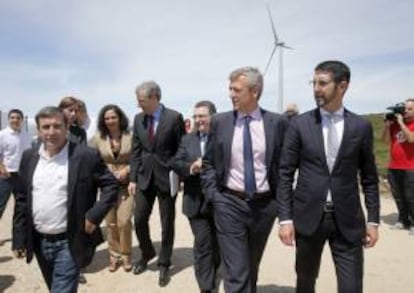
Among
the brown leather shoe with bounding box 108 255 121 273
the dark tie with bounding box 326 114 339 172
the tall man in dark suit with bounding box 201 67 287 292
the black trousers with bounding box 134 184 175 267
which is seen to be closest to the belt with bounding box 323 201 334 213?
the dark tie with bounding box 326 114 339 172

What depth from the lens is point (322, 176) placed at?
13.1 ft

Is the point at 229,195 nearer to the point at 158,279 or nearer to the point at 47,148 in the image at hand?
the point at 47,148

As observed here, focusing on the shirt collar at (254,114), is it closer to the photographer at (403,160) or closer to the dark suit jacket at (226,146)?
the dark suit jacket at (226,146)

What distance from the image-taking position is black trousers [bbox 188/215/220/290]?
5.46 metres

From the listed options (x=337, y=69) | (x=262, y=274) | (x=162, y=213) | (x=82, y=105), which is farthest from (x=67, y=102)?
(x=337, y=69)

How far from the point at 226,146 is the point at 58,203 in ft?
4.60

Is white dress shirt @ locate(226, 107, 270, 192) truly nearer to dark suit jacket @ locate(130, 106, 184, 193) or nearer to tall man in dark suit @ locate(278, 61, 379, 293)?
tall man in dark suit @ locate(278, 61, 379, 293)

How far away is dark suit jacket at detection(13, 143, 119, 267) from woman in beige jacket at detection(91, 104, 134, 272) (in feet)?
8.15

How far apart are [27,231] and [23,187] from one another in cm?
33

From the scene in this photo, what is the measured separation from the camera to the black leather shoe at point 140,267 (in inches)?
258

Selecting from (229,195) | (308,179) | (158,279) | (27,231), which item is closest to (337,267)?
(308,179)

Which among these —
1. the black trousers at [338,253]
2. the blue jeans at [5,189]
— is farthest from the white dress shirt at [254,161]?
the blue jeans at [5,189]

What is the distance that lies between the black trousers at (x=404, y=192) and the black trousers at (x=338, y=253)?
542 cm

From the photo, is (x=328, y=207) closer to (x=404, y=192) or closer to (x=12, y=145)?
(x=404, y=192)
